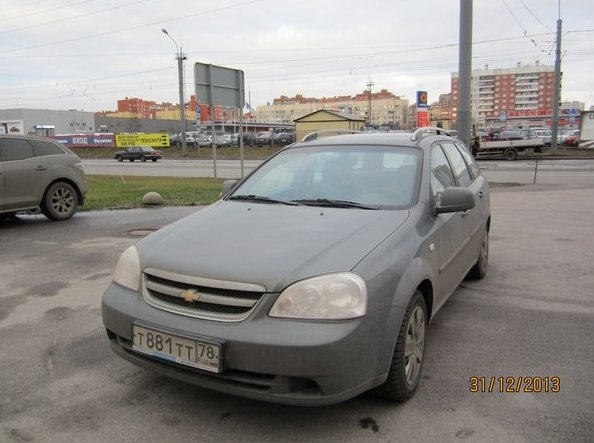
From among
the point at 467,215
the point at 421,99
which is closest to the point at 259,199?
the point at 467,215

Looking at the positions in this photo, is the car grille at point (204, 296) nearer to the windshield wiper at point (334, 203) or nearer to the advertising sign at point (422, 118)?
the windshield wiper at point (334, 203)

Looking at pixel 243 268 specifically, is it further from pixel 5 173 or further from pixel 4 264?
pixel 5 173

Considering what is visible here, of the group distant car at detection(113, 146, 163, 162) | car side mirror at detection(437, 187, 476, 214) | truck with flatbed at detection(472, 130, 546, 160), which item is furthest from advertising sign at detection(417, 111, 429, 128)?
distant car at detection(113, 146, 163, 162)

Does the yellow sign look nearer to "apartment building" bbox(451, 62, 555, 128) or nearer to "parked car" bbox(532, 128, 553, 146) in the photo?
"parked car" bbox(532, 128, 553, 146)

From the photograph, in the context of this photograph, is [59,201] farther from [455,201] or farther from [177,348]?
[455,201]

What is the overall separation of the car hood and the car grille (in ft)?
0.13

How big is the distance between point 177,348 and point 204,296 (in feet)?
0.99

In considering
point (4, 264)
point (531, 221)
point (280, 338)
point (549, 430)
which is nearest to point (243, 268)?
point (280, 338)

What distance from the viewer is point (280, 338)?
259cm

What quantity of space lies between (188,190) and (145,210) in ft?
11.8

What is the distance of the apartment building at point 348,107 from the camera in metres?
124

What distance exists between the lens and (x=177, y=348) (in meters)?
2.79
